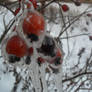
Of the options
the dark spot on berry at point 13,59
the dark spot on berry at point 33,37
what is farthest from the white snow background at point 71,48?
the dark spot on berry at point 33,37

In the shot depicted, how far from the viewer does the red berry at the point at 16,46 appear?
566 millimetres

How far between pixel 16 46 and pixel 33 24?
0.30ft

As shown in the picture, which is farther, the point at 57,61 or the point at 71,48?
the point at 71,48

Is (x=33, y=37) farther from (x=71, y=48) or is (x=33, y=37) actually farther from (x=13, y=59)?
(x=71, y=48)

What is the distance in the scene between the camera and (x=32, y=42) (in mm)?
530

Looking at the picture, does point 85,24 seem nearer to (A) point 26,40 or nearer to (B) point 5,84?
(B) point 5,84

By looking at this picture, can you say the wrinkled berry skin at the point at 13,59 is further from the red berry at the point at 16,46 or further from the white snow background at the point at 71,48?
the white snow background at the point at 71,48

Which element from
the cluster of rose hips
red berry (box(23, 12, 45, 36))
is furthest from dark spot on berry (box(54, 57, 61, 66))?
red berry (box(23, 12, 45, 36))

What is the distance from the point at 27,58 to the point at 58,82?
0.63ft

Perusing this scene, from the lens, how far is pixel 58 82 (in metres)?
0.72

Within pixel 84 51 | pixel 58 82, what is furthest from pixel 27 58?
pixel 84 51

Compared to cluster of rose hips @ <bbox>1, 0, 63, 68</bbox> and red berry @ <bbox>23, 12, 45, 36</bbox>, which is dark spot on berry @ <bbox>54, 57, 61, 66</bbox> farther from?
red berry @ <bbox>23, 12, 45, 36</bbox>

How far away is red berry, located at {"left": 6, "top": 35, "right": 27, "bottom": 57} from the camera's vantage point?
57cm

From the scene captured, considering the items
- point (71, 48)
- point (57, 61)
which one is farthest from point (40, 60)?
point (71, 48)
